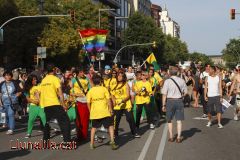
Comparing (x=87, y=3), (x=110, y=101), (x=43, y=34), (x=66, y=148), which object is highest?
(x=87, y=3)

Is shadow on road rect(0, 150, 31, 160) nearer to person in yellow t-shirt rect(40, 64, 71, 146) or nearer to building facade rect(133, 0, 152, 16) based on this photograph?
person in yellow t-shirt rect(40, 64, 71, 146)

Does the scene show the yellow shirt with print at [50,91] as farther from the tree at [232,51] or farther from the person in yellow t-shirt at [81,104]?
the tree at [232,51]

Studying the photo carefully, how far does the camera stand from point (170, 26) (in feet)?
643

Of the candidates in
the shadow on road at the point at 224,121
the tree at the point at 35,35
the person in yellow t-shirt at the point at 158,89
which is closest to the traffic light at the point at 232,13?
the person in yellow t-shirt at the point at 158,89

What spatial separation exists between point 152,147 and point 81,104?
1883 mm

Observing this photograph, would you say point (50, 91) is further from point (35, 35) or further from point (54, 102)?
point (35, 35)

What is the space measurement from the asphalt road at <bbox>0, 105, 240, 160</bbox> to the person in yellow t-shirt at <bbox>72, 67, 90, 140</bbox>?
31cm

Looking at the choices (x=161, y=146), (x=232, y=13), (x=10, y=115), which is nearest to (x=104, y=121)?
(x=161, y=146)

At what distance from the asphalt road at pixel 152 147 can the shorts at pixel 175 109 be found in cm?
59

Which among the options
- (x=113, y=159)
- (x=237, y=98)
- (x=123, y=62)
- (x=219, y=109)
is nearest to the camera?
(x=113, y=159)

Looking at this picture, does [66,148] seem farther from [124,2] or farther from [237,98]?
Answer: [124,2]

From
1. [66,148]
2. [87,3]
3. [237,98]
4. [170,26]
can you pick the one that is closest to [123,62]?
[87,3]

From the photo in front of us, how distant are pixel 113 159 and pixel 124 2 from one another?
288 feet

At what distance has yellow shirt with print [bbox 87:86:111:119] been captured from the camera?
9.91 meters
